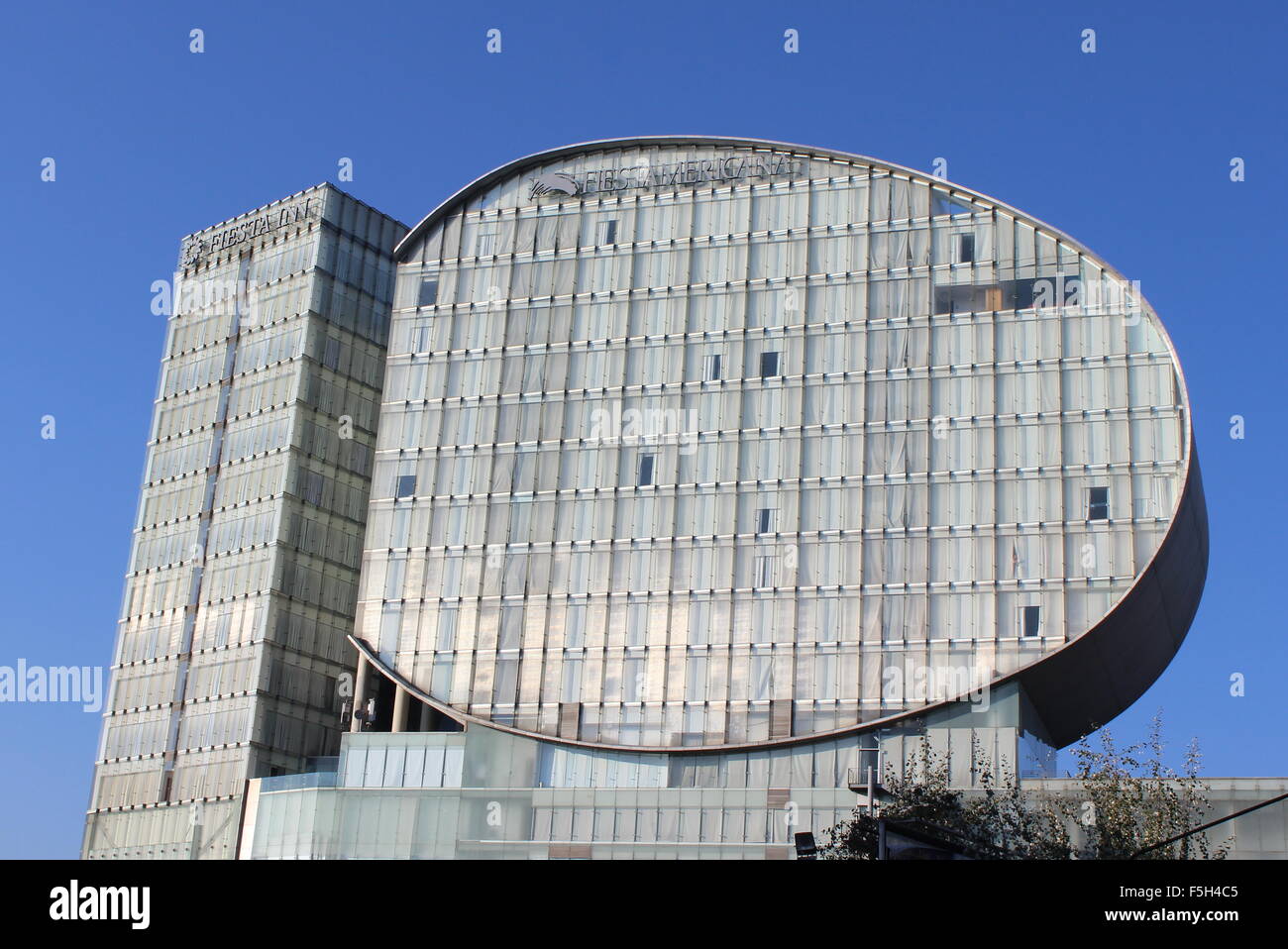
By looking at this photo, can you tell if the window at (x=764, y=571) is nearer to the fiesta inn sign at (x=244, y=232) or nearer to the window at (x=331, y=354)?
the window at (x=331, y=354)

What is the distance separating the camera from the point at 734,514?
8975 cm

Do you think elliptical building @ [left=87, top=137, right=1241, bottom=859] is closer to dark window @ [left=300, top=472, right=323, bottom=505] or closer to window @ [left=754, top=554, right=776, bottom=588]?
window @ [left=754, top=554, right=776, bottom=588]

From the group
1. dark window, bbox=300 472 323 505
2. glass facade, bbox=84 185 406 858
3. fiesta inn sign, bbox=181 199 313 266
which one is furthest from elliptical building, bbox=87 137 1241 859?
fiesta inn sign, bbox=181 199 313 266

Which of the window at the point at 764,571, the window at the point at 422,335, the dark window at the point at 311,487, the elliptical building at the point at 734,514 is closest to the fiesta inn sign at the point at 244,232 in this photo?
the elliptical building at the point at 734,514

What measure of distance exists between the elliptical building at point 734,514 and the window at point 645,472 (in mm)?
131

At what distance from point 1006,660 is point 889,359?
19.2 meters

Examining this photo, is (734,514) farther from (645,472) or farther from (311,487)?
(311,487)

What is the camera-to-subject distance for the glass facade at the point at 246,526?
95.2 meters

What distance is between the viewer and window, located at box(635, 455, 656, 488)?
9212 cm

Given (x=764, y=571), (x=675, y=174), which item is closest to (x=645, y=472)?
(x=764, y=571)

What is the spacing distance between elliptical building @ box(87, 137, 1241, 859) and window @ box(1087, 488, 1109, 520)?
0.15 m
